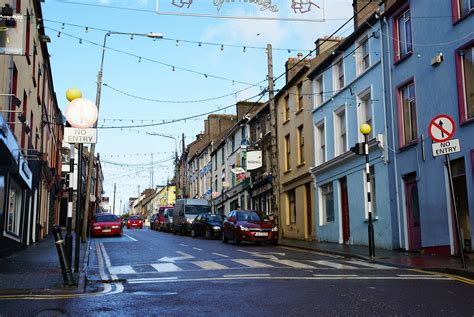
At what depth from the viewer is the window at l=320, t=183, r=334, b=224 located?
24.1 metres

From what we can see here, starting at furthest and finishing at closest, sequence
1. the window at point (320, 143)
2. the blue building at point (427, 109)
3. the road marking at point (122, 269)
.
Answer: the window at point (320, 143)
the blue building at point (427, 109)
the road marking at point (122, 269)

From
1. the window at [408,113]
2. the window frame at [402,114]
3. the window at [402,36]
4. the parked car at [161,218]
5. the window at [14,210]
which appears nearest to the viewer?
the window at [14,210]

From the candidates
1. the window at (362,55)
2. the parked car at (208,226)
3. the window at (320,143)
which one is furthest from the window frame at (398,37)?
the parked car at (208,226)

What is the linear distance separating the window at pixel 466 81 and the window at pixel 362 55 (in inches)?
233

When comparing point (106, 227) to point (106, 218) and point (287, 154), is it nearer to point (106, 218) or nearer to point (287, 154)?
point (106, 218)

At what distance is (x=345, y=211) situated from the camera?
22.6m

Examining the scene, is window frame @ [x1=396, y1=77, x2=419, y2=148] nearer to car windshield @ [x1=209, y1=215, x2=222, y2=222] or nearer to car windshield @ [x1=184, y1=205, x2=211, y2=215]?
car windshield @ [x1=209, y1=215, x2=222, y2=222]

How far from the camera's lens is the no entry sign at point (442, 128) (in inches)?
455

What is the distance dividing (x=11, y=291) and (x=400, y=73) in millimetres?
14510

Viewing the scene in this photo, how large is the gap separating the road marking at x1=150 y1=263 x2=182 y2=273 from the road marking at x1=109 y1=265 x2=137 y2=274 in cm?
58

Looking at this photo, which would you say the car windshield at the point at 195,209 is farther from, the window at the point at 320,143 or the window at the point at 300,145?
the window at the point at 320,143

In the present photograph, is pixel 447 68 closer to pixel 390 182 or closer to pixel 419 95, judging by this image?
pixel 419 95

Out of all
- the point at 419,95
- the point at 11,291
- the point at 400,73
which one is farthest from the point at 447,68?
the point at 11,291

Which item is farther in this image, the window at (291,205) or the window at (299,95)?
the window at (291,205)
